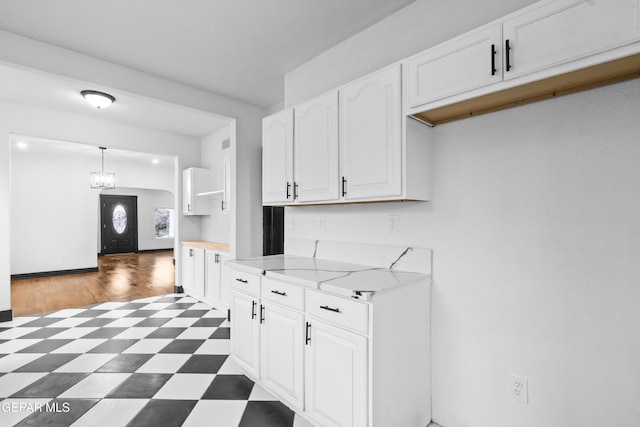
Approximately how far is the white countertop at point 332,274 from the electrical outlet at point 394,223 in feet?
0.92

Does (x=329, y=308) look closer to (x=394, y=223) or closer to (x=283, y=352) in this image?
(x=283, y=352)

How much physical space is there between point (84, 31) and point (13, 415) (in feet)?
9.00

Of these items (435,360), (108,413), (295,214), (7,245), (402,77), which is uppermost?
(402,77)

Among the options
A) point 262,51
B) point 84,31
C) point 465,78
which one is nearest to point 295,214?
point 262,51

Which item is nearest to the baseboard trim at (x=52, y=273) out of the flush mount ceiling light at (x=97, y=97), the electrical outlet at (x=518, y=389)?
the flush mount ceiling light at (x=97, y=97)

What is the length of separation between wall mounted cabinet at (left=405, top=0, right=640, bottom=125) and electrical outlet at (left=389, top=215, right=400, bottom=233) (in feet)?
2.36

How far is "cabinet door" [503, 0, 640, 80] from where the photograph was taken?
1070mm

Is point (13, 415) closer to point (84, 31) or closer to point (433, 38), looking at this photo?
point (84, 31)

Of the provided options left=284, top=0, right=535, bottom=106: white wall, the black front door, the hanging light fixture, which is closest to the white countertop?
left=284, top=0, right=535, bottom=106: white wall

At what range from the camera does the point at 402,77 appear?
174 cm

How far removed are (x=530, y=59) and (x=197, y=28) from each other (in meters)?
2.28

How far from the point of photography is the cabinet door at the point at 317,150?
2.14 metres

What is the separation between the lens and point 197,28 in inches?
92.7

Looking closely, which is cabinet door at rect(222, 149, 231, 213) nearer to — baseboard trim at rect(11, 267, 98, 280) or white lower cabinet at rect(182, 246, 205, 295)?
white lower cabinet at rect(182, 246, 205, 295)
